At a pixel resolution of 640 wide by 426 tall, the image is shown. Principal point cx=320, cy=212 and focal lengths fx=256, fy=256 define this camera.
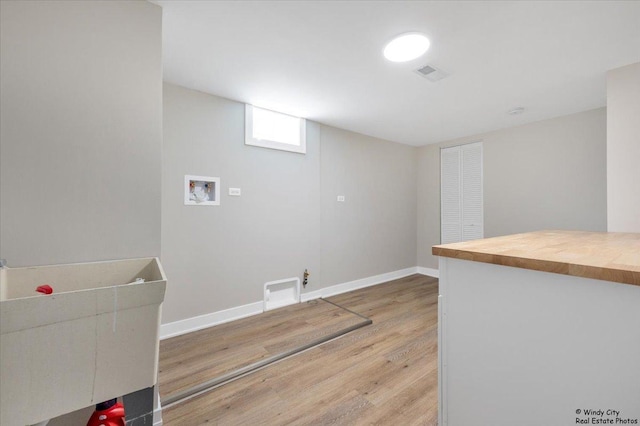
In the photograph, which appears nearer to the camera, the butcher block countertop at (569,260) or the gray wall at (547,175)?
the butcher block countertop at (569,260)

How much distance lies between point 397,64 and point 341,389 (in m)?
2.46

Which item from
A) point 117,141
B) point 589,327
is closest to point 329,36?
point 117,141

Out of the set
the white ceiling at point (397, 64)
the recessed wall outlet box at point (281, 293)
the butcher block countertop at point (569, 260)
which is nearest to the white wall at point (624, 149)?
the white ceiling at point (397, 64)

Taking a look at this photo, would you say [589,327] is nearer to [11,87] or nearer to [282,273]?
[11,87]

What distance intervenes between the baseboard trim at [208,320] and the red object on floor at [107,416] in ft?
4.79

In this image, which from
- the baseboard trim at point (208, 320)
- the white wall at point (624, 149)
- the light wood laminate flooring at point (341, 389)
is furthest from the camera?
the baseboard trim at point (208, 320)

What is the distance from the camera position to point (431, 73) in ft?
7.26

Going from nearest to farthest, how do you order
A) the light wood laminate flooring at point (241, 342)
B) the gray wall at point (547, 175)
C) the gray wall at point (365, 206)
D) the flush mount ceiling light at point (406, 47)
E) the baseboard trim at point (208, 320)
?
the flush mount ceiling light at point (406, 47) → the light wood laminate flooring at point (241, 342) → the baseboard trim at point (208, 320) → the gray wall at point (547, 175) → the gray wall at point (365, 206)

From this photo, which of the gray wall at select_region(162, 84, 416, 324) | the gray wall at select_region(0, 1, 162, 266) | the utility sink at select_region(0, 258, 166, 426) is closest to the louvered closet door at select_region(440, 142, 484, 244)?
the gray wall at select_region(162, 84, 416, 324)

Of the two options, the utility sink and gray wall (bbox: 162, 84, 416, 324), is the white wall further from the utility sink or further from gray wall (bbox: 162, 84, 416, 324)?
the utility sink

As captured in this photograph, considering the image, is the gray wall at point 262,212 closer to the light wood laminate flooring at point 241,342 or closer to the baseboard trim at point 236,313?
the baseboard trim at point 236,313

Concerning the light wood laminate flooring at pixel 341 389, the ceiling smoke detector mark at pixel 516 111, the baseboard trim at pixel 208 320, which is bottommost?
the light wood laminate flooring at pixel 341 389

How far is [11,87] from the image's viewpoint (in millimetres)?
1122

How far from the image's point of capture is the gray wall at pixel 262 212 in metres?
2.47
